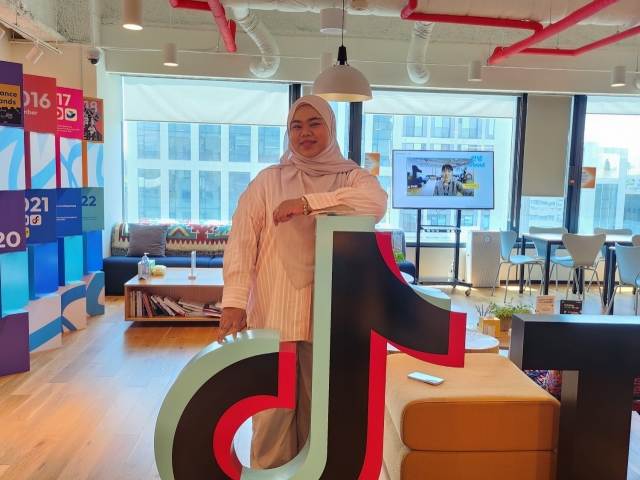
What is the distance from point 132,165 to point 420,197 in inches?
153

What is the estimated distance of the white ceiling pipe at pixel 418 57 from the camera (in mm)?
6492

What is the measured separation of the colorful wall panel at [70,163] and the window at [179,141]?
2648 millimetres

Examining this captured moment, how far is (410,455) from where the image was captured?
2.12 metres

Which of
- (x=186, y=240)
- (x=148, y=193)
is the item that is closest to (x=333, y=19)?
(x=186, y=240)

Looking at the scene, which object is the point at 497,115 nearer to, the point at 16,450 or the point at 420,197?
the point at 420,197

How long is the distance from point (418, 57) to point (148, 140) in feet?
12.2

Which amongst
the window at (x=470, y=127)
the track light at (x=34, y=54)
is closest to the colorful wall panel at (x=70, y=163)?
the track light at (x=34, y=54)

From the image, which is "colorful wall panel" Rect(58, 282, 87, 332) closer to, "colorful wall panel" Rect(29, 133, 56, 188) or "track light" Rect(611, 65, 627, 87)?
"colorful wall panel" Rect(29, 133, 56, 188)

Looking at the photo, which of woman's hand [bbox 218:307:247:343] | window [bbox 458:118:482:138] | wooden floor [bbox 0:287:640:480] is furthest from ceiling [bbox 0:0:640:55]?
woman's hand [bbox 218:307:247:343]

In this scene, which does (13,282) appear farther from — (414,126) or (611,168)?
(611,168)

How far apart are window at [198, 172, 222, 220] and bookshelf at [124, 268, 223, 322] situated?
242 centimetres

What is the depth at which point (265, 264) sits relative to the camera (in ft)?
5.83

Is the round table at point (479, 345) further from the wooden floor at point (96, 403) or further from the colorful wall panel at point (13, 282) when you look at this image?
the colorful wall panel at point (13, 282)

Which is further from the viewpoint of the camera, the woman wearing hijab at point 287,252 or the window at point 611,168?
the window at point 611,168
